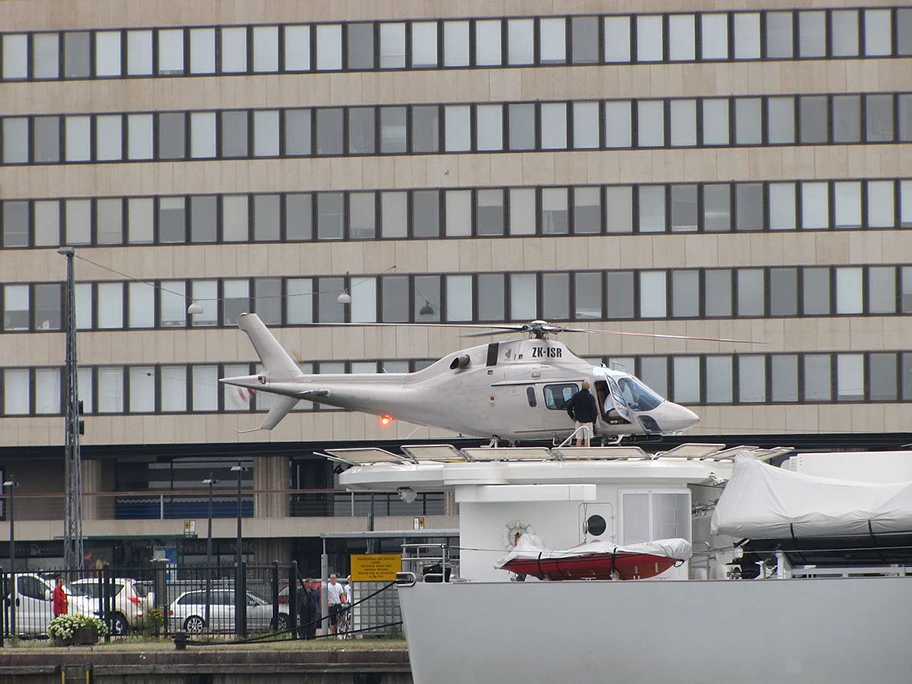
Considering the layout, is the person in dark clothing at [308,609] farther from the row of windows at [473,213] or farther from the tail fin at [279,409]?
the row of windows at [473,213]

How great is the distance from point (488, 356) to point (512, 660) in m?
9.90

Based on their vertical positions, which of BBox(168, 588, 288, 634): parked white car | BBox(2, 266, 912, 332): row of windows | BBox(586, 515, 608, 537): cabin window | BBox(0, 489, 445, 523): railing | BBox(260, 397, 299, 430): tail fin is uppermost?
BBox(2, 266, 912, 332): row of windows

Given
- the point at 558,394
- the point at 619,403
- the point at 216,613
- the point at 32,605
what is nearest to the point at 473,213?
the point at 558,394

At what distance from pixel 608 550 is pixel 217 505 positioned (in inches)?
1940

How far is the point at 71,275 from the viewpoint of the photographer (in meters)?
48.8

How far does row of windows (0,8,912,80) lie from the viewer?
6256 cm

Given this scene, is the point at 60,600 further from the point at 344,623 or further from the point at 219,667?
the point at 219,667

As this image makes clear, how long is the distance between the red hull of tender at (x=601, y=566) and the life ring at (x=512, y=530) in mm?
1444

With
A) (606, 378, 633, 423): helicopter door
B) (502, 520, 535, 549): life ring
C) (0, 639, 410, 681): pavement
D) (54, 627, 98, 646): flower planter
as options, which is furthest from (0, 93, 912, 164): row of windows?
(502, 520, 535, 549): life ring

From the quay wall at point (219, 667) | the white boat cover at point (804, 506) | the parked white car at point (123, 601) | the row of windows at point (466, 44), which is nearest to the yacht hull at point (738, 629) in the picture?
the white boat cover at point (804, 506)

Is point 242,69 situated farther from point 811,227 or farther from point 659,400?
point 659,400

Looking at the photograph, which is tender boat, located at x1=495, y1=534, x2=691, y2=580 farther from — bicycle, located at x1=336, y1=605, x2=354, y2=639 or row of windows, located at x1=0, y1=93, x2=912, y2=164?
row of windows, located at x1=0, y1=93, x2=912, y2=164

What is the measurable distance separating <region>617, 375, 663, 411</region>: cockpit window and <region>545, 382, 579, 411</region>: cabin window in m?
0.89

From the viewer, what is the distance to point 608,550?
2034cm
